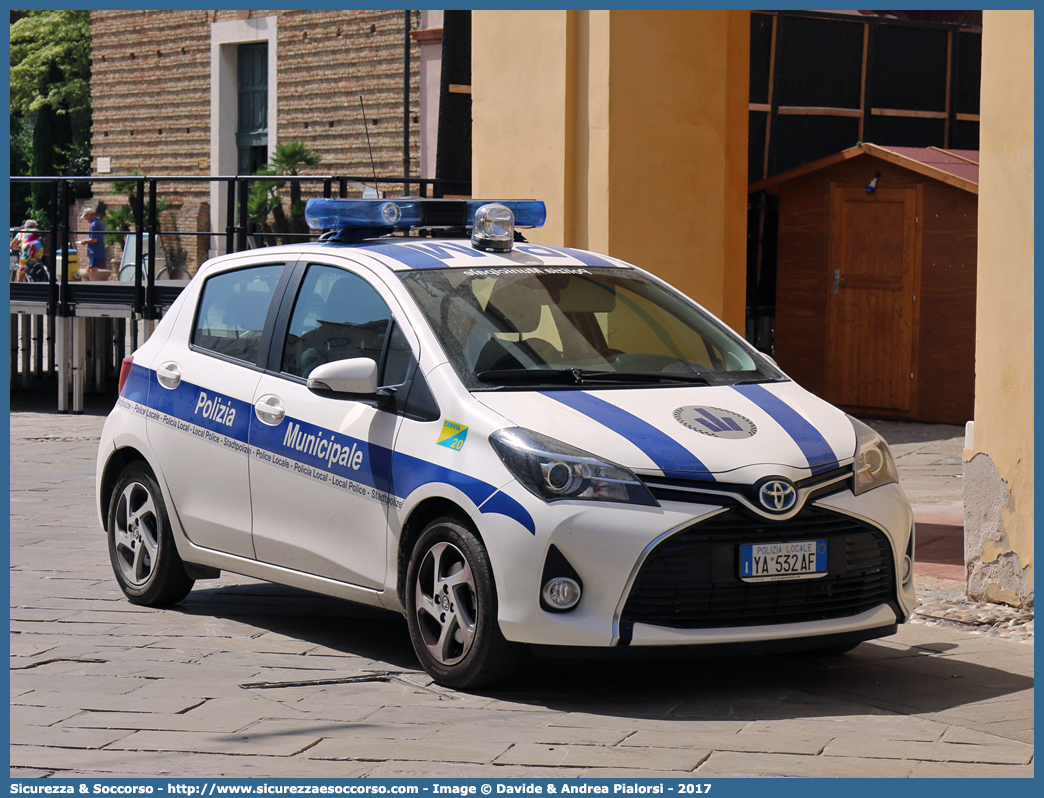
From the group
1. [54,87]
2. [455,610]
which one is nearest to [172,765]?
[455,610]

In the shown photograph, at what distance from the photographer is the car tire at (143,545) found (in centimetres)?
690

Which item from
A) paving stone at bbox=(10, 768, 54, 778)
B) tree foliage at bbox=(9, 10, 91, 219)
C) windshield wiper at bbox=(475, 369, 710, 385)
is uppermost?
tree foliage at bbox=(9, 10, 91, 219)

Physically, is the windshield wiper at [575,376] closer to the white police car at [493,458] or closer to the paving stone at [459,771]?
the white police car at [493,458]

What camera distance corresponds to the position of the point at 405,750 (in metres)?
4.63

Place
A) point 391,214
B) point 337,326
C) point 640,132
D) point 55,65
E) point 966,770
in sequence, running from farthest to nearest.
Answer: point 55,65 < point 640,132 < point 391,214 < point 337,326 < point 966,770

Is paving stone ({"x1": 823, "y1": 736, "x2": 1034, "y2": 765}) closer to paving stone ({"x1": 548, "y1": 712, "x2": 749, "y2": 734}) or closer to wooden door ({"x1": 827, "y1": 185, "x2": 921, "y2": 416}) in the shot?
paving stone ({"x1": 548, "y1": 712, "x2": 749, "y2": 734})

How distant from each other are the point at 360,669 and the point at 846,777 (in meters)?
2.08

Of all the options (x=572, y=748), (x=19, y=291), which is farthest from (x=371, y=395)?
(x=19, y=291)

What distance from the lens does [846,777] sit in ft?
14.4

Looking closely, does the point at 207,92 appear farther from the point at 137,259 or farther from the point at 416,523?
the point at 416,523

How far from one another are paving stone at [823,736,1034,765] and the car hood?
0.92 meters

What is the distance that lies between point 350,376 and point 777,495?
162 centimetres

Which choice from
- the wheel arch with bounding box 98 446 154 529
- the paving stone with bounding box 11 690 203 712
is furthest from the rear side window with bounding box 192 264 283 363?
the paving stone with bounding box 11 690 203 712

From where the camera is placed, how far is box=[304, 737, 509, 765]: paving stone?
454cm
